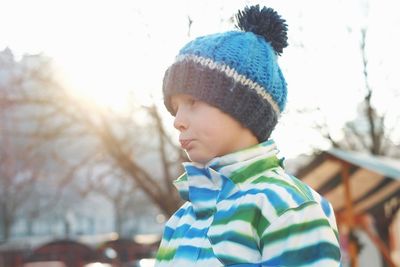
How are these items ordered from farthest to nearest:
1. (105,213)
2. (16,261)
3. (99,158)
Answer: (105,213) → (16,261) → (99,158)

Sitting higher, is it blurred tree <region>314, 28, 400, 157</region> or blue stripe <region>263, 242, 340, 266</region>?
blue stripe <region>263, 242, 340, 266</region>

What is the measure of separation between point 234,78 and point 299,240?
48 centimetres

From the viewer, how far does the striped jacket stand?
5.15ft

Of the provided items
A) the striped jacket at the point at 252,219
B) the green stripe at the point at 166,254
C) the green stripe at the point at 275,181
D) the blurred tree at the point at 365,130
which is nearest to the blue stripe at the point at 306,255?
the striped jacket at the point at 252,219

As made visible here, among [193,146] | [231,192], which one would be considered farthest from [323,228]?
[193,146]

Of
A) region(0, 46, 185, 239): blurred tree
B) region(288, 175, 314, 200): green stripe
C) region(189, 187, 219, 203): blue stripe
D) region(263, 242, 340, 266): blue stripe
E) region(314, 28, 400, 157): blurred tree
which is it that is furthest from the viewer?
region(314, 28, 400, 157): blurred tree

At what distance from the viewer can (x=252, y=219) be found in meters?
1.62

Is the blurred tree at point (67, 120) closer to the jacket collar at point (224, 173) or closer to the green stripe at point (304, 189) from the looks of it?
the jacket collar at point (224, 173)

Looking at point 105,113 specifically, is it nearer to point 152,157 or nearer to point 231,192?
point 231,192

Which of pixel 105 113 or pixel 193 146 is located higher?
pixel 193 146

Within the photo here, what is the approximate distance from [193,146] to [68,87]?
9.56 metres

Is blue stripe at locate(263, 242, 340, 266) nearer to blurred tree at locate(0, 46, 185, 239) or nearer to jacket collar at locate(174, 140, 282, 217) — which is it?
jacket collar at locate(174, 140, 282, 217)

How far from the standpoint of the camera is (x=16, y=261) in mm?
15297

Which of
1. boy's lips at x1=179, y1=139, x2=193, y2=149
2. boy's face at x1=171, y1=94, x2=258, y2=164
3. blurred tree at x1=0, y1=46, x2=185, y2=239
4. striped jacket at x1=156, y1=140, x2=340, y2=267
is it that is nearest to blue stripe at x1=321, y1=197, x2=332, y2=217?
striped jacket at x1=156, y1=140, x2=340, y2=267
